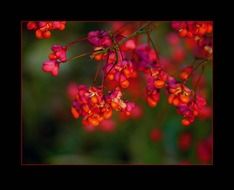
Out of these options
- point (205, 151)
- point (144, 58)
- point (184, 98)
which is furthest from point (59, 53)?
point (205, 151)

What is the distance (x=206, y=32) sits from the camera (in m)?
1.96

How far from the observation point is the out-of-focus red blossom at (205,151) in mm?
2938

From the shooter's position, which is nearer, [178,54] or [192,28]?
[192,28]

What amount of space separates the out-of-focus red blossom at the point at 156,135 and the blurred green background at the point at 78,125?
15 millimetres

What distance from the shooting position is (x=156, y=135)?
10.2ft

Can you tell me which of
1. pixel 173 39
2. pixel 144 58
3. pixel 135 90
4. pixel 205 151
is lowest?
pixel 205 151

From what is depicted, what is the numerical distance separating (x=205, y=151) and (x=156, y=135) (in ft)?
0.87

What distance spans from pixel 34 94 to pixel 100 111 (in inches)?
57.2

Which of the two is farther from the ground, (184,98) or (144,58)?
(144,58)

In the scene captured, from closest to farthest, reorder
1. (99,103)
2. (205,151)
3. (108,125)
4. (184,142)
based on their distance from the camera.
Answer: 1. (99,103)
2. (205,151)
3. (184,142)
4. (108,125)

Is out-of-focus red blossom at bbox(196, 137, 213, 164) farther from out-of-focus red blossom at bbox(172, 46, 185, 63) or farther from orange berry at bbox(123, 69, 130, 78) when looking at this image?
orange berry at bbox(123, 69, 130, 78)

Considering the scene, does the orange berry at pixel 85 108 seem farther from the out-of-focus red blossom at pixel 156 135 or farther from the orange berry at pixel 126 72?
the out-of-focus red blossom at pixel 156 135

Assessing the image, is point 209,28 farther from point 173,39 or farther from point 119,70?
point 173,39
